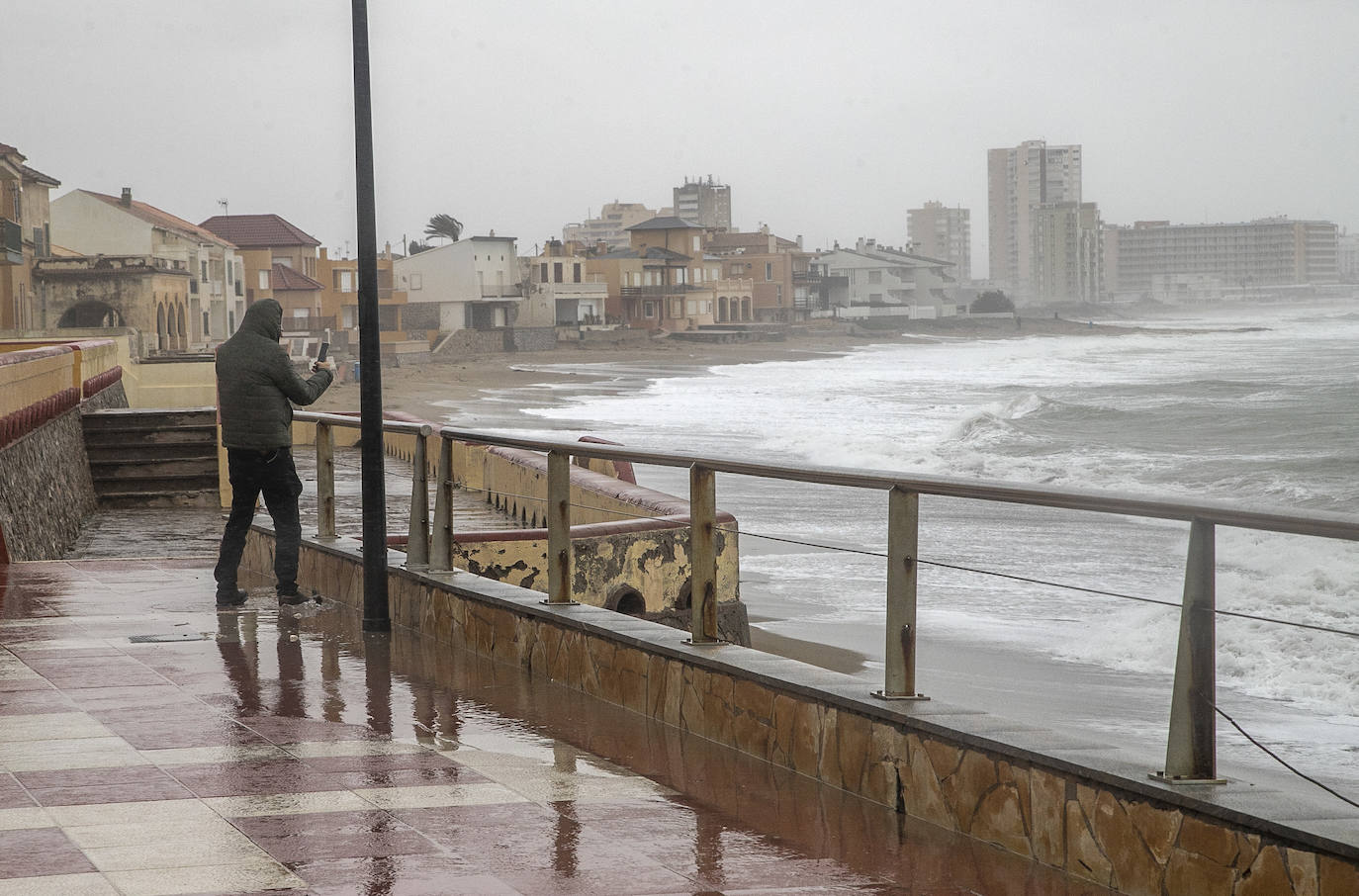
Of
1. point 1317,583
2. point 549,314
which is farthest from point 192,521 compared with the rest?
point 549,314

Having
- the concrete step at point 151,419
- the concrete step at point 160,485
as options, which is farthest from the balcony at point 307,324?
the concrete step at point 160,485

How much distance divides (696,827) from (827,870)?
0.53 m

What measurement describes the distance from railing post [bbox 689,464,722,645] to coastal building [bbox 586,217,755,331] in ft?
345

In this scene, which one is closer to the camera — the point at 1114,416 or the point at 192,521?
the point at 192,521

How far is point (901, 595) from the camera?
4617 millimetres

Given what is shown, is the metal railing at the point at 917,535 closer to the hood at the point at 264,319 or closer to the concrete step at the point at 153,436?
the hood at the point at 264,319

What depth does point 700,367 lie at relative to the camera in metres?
83.8

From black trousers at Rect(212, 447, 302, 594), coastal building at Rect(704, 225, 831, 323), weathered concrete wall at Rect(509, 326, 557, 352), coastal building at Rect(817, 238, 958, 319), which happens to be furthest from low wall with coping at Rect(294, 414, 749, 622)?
coastal building at Rect(817, 238, 958, 319)

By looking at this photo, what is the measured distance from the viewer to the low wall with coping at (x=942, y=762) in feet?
11.1

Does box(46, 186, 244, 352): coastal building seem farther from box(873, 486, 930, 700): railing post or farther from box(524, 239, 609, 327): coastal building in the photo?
box(873, 486, 930, 700): railing post

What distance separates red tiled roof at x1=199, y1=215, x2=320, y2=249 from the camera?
89.4 metres

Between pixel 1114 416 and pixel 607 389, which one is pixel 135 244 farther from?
pixel 1114 416

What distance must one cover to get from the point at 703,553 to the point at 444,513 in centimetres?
262

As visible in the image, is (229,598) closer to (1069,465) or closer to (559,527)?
(559,527)
